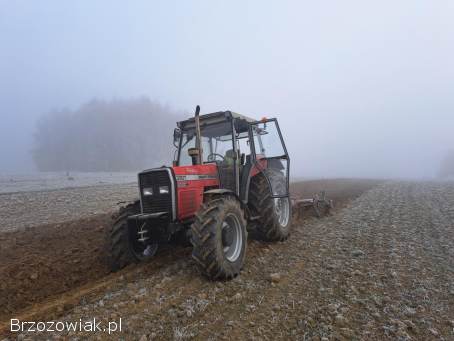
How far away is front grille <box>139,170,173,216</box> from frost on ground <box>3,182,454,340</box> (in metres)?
0.97

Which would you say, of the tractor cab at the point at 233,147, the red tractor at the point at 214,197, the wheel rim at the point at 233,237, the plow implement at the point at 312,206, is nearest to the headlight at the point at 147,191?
the red tractor at the point at 214,197

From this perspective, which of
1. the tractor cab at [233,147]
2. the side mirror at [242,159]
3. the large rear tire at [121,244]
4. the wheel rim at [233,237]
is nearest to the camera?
the wheel rim at [233,237]

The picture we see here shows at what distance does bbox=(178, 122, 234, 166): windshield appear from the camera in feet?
20.4

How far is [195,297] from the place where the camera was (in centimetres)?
373

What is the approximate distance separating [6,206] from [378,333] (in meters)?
15.1

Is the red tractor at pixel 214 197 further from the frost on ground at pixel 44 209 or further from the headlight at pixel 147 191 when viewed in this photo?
the frost on ground at pixel 44 209

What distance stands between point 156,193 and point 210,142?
1978 millimetres

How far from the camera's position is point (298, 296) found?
3758mm

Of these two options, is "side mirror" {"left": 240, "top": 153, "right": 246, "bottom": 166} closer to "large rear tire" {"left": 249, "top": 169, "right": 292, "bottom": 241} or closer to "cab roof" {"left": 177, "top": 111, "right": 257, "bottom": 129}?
"large rear tire" {"left": 249, "top": 169, "right": 292, "bottom": 241}

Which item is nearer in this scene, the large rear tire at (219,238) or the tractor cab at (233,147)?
the large rear tire at (219,238)

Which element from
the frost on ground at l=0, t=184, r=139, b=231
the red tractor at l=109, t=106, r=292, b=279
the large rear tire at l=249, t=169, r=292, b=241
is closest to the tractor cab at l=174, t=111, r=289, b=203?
the red tractor at l=109, t=106, r=292, b=279

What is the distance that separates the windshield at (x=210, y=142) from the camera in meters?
6.21

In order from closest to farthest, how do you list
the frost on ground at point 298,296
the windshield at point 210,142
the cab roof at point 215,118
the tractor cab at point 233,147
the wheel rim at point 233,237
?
the frost on ground at point 298,296 → the wheel rim at point 233,237 → the tractor cab at point 233,147 → the cab roof at point 215,118 → the windshield at point 210,142

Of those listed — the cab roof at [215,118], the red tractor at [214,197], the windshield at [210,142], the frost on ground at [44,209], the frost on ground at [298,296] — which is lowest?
the frost on ground at [298,296]
